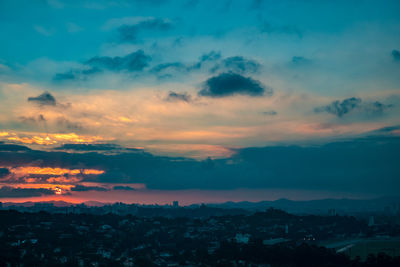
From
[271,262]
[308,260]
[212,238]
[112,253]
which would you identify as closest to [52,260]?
[112,253]

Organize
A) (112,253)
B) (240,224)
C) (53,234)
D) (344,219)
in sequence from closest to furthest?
(112,253) < (53,234) < (240,224) < (344,219)

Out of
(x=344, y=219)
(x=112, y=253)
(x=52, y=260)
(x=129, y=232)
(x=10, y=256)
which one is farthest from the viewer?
(x=344, y=219)

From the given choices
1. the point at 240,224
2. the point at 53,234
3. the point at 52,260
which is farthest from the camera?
the point at 240,224

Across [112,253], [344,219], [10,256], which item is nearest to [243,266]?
[112,253]

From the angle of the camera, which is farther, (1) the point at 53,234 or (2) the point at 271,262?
(1) the point at 53,234

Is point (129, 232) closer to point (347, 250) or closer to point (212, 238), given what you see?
point (212, 238)

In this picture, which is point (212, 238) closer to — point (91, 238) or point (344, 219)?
point (91, 238)
